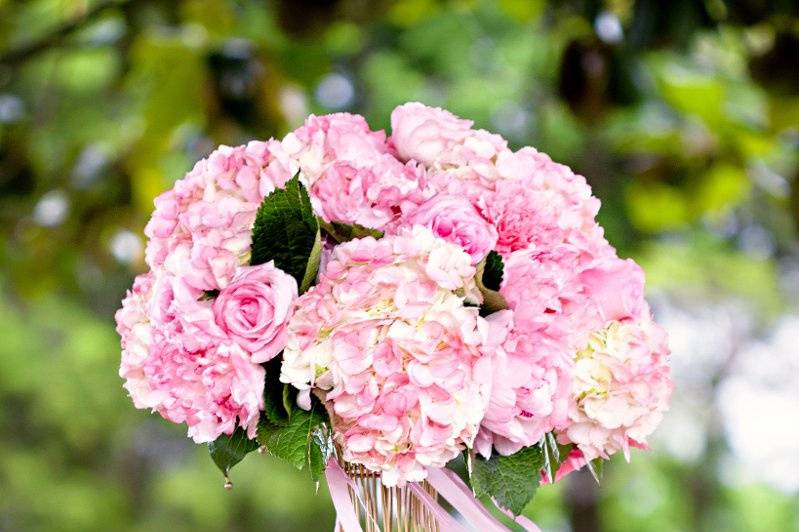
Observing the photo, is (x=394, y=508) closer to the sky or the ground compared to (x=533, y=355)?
closer to the ground

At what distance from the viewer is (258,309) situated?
601 mm

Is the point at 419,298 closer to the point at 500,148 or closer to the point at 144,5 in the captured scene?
the point at 500,148

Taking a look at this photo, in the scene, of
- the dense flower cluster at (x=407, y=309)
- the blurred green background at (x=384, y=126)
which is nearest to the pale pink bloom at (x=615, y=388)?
the dense flower cluster at (x=407, y=309)

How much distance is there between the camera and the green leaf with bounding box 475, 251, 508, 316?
2.02 ft

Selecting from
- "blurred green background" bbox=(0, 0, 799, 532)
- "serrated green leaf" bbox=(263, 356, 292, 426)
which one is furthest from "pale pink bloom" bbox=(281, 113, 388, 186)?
"blurred green background" bbox=(0, 0, 799, 532)

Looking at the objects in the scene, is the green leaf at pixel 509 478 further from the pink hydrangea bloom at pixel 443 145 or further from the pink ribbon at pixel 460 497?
the pink hydrangea bloom at pixel 443 145

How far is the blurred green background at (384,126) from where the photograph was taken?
165cm

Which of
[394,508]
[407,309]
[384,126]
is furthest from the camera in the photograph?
[384,126]

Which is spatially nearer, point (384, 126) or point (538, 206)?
point (538, 206)

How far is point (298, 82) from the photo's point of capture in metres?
1.73

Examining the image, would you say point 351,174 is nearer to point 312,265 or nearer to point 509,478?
point 312,265

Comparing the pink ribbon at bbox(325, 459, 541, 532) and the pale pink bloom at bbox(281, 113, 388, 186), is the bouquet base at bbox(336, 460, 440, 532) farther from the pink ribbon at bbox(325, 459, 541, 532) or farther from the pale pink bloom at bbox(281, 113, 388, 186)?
the pale pink bloom at bbox(281, 113, 388, 186)

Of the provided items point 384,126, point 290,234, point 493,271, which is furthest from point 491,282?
point 384,126

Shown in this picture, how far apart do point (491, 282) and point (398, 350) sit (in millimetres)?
70
